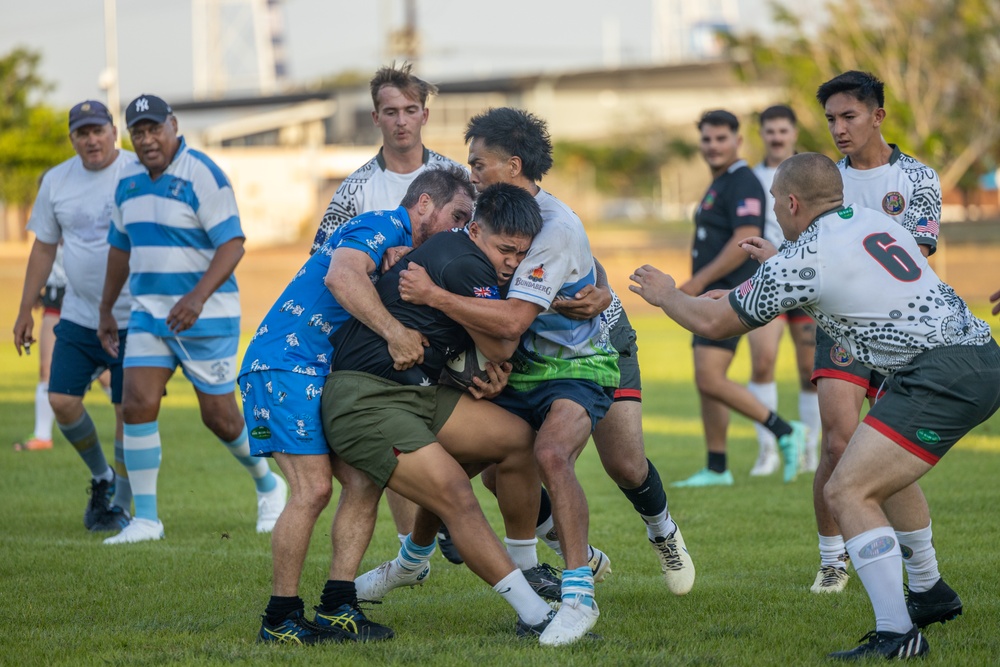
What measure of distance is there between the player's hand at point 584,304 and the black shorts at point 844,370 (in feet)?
3.85

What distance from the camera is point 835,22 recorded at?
1368 inches

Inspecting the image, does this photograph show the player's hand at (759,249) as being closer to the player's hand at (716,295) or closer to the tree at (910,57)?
the player's hand at (716,295)

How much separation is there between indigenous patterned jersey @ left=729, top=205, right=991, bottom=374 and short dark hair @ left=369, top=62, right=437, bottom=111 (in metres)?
2.69

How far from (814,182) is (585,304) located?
42.5 inches

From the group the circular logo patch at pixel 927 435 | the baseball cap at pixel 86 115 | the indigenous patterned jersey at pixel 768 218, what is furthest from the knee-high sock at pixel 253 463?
the circular logo patch at pixel 927 435

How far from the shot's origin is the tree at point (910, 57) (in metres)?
34.2

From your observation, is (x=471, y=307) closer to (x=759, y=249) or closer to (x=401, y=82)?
(x=759, y=249)

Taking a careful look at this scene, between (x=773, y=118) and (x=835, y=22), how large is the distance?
26974 mm

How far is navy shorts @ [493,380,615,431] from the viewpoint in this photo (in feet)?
17.3

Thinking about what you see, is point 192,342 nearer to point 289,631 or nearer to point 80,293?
point 80,293

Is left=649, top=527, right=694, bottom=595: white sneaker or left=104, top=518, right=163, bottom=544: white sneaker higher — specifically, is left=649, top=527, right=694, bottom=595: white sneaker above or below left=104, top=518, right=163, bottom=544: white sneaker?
above

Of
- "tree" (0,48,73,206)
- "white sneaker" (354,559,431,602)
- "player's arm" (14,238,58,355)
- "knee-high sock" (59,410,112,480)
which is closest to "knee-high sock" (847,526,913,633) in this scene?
"white sneaker" (354,559,431,602)

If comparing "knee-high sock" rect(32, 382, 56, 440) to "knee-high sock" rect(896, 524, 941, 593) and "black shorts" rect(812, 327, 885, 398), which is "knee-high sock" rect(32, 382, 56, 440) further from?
"knee-high sock" rect(896, 524, 941, 593)

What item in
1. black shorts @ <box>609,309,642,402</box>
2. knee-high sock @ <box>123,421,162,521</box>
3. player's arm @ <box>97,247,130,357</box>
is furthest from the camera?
player's arm @ <box>97,247,130,357</box>
